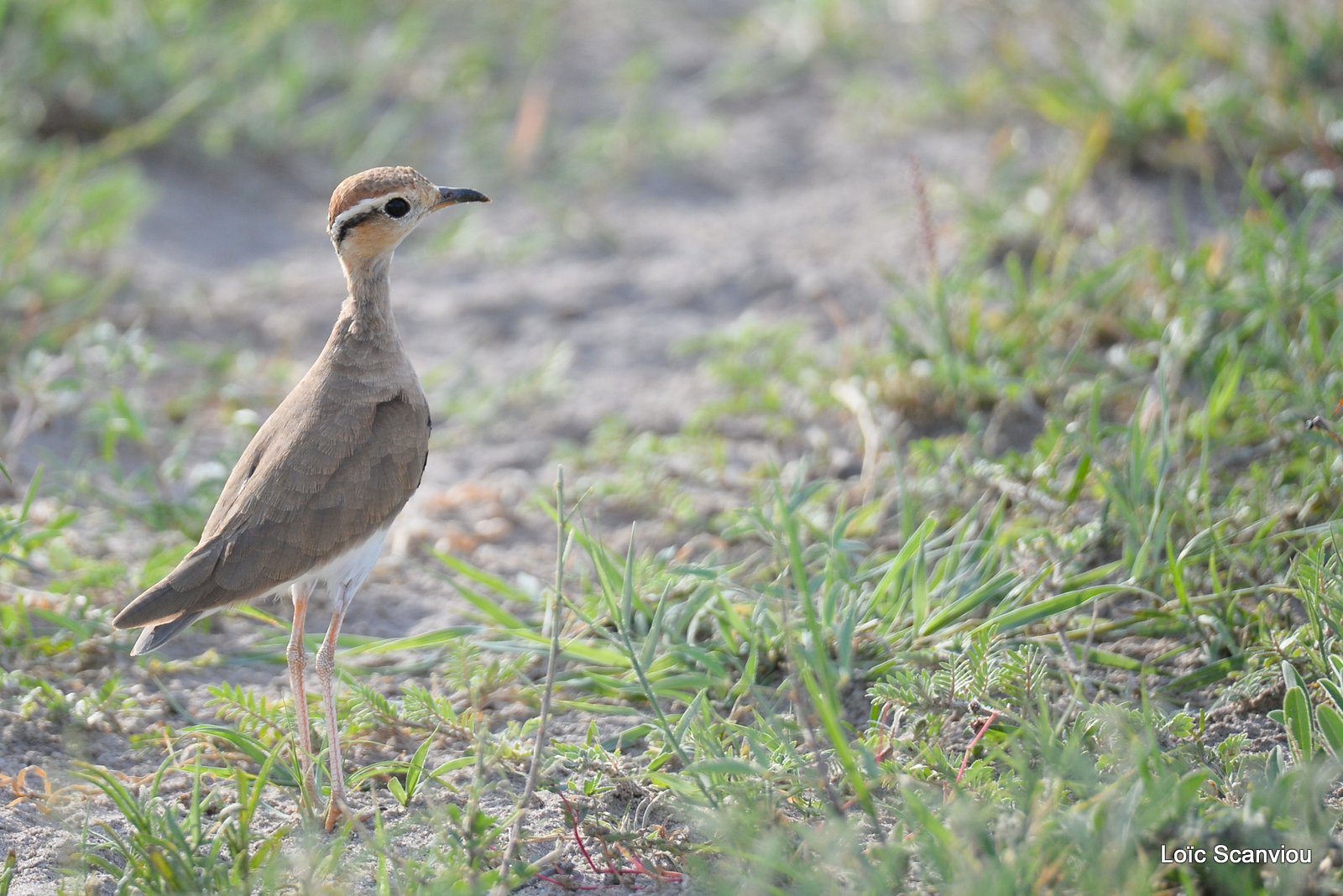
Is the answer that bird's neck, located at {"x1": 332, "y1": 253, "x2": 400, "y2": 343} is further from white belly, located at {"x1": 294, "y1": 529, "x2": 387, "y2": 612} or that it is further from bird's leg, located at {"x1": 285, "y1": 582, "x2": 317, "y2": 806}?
bird's leg, located at {"x1": 285, "y1": 582, "x2": 317, "y2": 806}

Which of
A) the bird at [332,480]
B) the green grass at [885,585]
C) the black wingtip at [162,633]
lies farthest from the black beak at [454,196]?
the black wingtip at [162,633]

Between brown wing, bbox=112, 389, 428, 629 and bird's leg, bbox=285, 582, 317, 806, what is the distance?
5.7 inches

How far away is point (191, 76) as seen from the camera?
22.2 feet

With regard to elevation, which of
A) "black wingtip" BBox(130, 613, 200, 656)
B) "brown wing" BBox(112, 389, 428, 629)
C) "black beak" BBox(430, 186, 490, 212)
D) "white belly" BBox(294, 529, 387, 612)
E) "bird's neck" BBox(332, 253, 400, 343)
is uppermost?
"black beak" BBox(430, 186, 490, 212)

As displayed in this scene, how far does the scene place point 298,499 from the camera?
10.6 ft

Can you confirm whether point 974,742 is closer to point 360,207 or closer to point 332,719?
point 332,719

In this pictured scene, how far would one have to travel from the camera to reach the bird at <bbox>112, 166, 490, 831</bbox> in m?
3.12

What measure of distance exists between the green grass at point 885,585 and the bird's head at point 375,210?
91 cm

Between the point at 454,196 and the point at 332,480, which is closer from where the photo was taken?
the point at 332,480

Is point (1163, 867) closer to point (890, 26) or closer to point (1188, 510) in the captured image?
point (1188, 510)

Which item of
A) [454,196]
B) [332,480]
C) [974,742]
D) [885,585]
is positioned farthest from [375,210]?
[974,742]

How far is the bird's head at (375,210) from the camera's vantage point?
11.5 ft

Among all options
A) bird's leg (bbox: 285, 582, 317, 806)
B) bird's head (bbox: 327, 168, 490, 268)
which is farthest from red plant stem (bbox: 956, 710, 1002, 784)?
bird's head (bbox: 327, 168, 490, 268)

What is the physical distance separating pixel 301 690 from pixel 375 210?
52.6 inches
